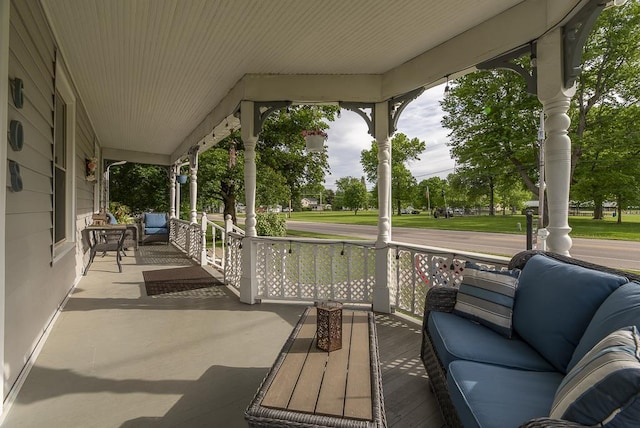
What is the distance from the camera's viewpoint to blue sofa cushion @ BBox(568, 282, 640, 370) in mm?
1248

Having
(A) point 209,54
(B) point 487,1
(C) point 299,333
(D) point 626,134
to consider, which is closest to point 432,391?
(C) point 299,333

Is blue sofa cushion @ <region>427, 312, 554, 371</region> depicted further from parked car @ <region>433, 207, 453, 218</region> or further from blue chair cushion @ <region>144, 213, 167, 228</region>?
parked car @ <region>433, 207, 453, 218</region>

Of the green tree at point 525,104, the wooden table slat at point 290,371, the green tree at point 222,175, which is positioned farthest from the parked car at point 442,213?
the wooden table slat at point 290,371

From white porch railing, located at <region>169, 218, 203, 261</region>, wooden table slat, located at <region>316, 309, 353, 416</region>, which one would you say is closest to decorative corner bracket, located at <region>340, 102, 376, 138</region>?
wooden table slat, located at <region>316, 309, 353, 416</region>

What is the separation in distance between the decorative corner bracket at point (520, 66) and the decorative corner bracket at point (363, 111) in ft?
4.61

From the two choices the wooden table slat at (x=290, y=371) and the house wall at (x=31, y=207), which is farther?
the house wall at (x=31, y=207)

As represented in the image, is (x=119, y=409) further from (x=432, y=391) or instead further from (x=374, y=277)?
(x=374, y=277)

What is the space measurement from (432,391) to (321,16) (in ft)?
10.1

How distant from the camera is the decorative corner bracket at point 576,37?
2.14 metres

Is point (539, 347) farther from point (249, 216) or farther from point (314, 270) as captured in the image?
point (249, 216)

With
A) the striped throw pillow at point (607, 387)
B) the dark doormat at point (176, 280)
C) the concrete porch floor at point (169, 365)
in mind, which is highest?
the striped throw pillow at point (607, 387)

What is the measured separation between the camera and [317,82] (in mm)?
4191

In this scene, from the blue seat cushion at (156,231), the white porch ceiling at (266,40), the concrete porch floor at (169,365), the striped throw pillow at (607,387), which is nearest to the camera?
the striped throw pillow at (607,387)

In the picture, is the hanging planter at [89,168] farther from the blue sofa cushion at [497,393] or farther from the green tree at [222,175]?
the blue sofa cushion at [497,393]
